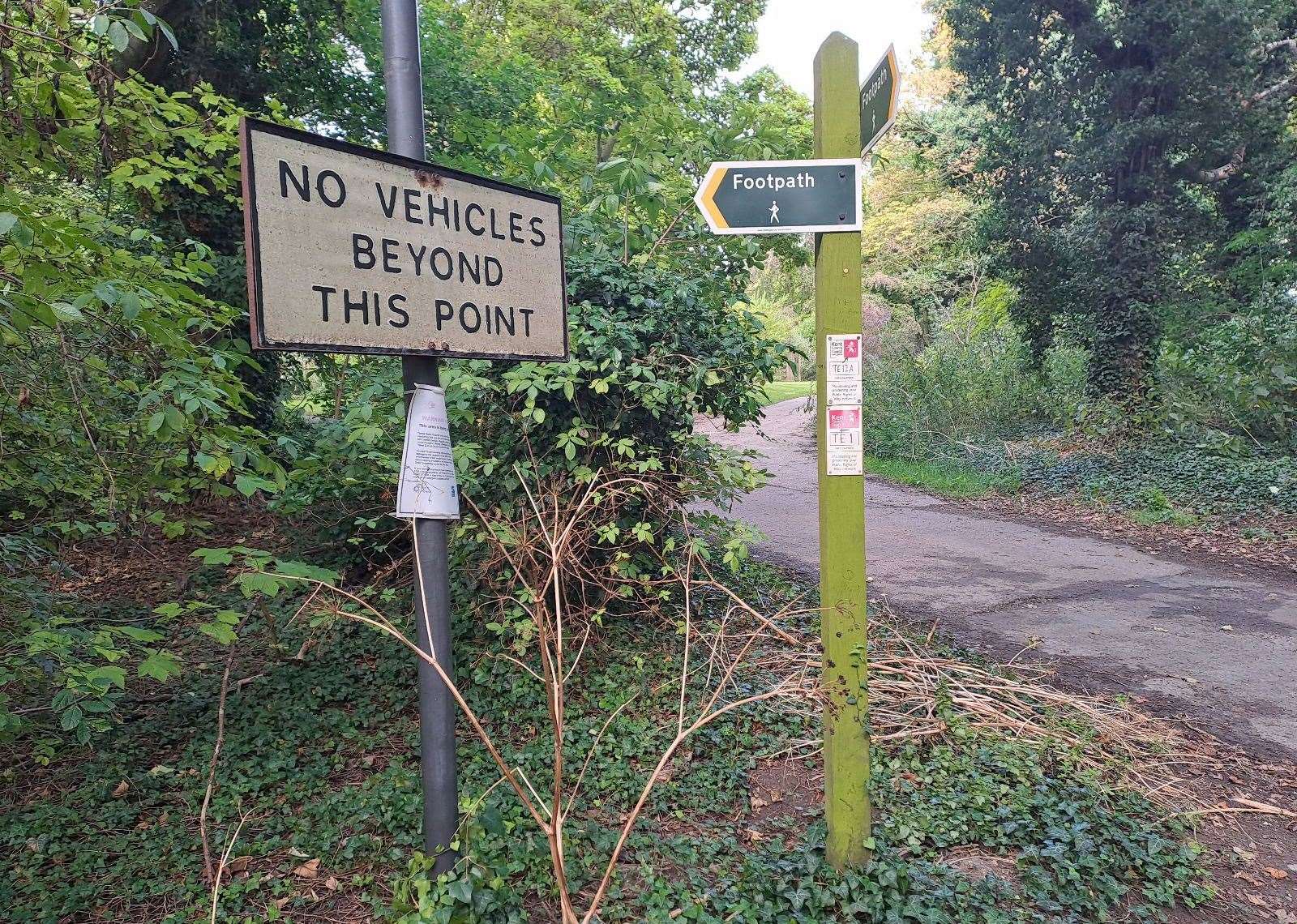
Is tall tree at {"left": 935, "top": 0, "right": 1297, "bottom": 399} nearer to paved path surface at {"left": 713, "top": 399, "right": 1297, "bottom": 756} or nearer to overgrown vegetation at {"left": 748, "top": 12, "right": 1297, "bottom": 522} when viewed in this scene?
overgrown vegetation at {"left": 748, "top": 12, "right": 1297, "bottom": 522}

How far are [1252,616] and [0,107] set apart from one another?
25.1 ft

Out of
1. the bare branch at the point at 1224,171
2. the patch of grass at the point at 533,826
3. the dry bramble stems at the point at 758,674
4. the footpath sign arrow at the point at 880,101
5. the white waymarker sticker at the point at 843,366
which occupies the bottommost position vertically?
the patch of grass at the point at 533,826

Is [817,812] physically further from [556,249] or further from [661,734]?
[556,249]

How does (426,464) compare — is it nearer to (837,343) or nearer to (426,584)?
(426,584)

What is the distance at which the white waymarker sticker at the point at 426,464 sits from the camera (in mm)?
2123

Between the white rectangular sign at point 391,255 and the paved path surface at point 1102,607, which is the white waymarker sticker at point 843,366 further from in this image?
the paved path surface at point 1102,607

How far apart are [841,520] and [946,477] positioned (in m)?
10.0

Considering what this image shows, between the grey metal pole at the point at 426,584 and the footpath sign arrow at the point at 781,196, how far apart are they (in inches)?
36.9

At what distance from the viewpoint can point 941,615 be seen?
565 centimetres

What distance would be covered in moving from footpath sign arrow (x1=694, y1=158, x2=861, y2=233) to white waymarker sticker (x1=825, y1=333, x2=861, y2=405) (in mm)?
360

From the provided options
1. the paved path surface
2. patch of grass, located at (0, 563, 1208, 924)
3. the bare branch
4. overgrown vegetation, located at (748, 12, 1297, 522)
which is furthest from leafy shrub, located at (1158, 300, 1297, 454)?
patch of grass, located at (0, 563, 1208, 924)

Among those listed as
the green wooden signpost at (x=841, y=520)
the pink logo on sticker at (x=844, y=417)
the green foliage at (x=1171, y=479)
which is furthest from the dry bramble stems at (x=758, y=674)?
the green foliage at (x=1171, y=479)

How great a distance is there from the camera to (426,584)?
2211mm

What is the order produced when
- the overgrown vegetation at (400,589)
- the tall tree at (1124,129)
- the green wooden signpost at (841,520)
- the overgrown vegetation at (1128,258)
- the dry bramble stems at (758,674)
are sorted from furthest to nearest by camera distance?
the tall tree at (1124,129)
the overgrown vegetation at (1128,258)
the dry bramble stems at (758,674)
the overgrown vegetation at (400,589)
the green wooden signpost at (841,520)
